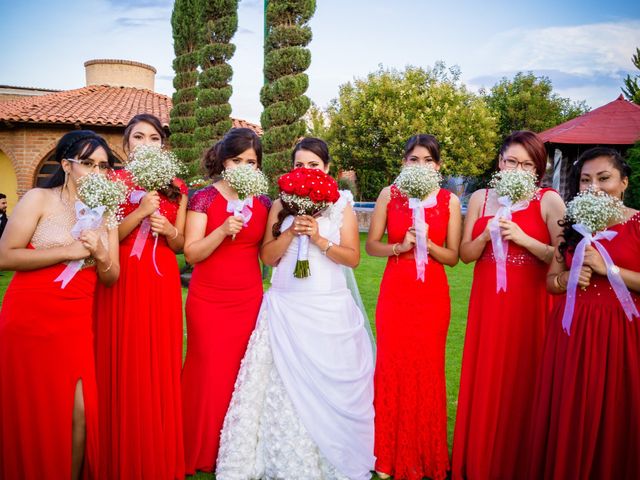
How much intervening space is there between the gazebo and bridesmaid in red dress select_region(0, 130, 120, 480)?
26717 millimetres

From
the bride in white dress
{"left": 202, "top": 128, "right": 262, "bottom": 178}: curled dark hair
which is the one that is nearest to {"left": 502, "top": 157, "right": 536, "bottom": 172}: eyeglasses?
the bride in white dress

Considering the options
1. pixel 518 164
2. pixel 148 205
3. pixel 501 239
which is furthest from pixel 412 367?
pixel 148 205

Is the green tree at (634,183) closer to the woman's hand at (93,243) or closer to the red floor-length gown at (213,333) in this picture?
the red floor-length gown at (213,333)

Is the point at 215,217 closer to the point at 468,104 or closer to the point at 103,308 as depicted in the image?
the point at 103,308

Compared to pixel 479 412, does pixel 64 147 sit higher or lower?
higher

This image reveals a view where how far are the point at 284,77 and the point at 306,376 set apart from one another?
1099 centimetres

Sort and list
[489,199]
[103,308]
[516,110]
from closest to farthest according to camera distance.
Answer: [103,308] < [489,199] < [516,110]

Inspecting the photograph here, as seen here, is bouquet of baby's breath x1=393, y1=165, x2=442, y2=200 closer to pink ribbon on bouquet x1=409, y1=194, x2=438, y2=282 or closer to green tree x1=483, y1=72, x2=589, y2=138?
pink ribbon on bouquet x1=409, y1=194, x2=438, y2=282

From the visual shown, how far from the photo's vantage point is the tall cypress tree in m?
15.5

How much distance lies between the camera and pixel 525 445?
4.18 m

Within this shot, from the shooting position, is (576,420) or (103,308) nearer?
(576,420)

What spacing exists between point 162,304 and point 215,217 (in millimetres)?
916

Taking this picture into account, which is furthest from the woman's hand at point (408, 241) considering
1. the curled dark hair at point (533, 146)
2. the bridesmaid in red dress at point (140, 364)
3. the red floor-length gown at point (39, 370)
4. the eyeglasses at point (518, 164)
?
the red floor-length gown at point (39, 370)

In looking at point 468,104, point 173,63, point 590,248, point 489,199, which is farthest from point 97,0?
point 468,104
